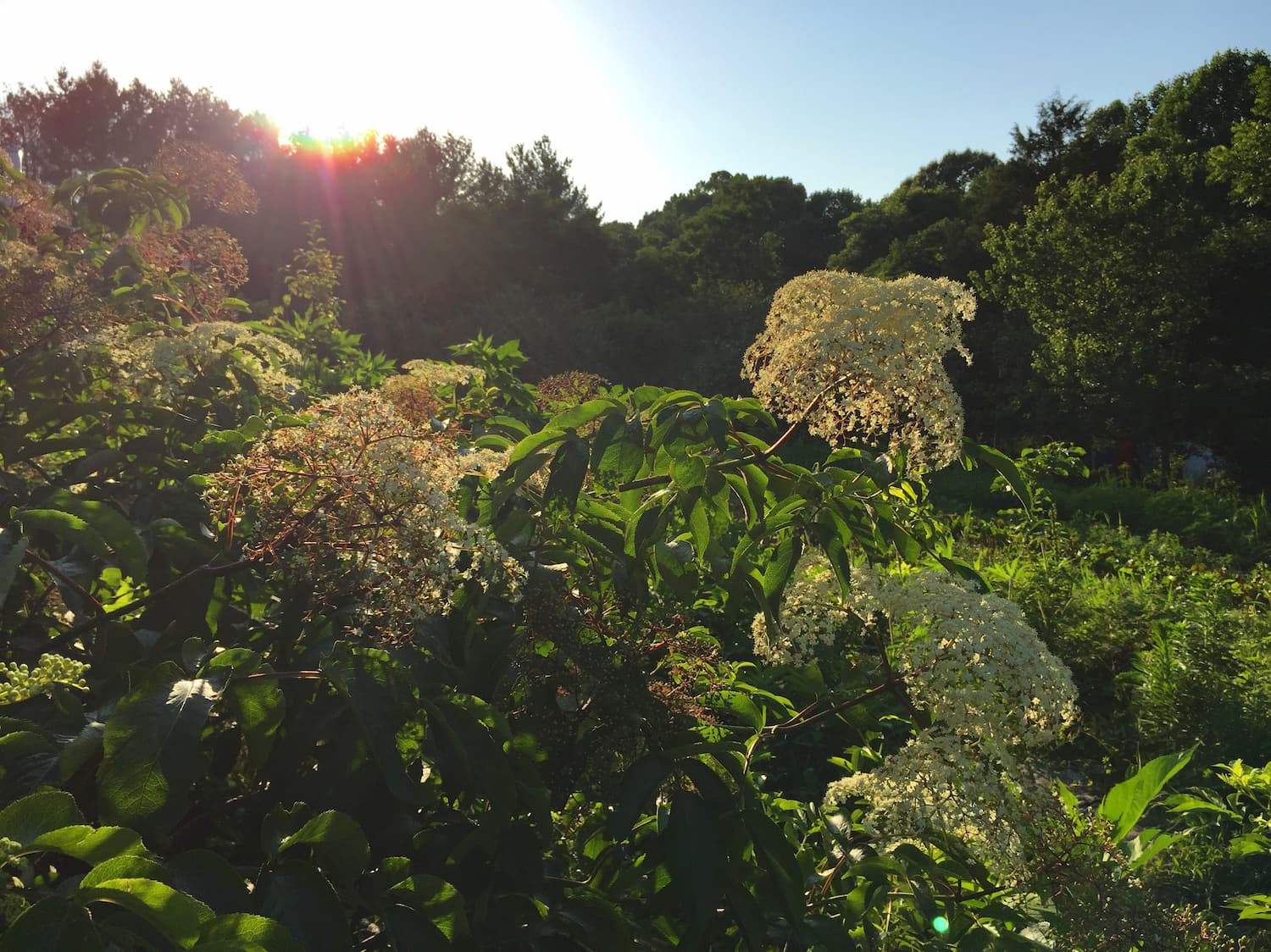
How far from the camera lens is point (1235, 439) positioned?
53.6 feet

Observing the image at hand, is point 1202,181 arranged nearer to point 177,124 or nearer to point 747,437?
point 747,437

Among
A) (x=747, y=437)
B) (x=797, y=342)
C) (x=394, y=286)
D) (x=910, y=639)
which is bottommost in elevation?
(x=910, y=639)

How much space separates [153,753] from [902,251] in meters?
29.1

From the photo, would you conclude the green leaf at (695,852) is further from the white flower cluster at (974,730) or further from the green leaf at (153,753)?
the green leaf at (153,753)

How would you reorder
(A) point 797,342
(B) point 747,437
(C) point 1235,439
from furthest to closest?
(C) point 1235,439 → (A) point 797,342 → (B) point 747,437

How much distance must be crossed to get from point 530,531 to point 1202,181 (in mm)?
23991

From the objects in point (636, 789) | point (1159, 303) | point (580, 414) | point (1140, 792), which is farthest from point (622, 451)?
point (1159, 303)

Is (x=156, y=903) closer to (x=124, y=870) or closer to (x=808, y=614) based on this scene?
(x=124, y=870)

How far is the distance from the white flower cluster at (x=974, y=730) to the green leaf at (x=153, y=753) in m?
1.26

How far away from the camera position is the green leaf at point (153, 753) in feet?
3.03

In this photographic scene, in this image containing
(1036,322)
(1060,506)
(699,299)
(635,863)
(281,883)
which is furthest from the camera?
(699,299)

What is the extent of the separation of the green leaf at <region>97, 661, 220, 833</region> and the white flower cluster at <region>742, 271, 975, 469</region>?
1257 mm

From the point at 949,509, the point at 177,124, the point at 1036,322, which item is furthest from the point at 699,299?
the point at 177,124


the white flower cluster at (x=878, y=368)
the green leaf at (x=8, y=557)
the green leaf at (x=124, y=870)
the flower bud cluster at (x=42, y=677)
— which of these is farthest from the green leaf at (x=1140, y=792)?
the green leaf at (x=8, y=557)
